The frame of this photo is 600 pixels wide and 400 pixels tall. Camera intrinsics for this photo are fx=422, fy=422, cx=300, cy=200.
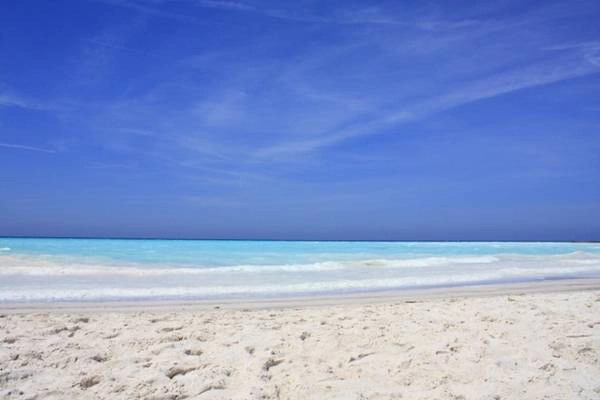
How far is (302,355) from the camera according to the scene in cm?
412

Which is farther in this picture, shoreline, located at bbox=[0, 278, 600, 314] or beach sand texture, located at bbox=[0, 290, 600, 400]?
shoreline, located at bbox=[0, 278, 600, 314]

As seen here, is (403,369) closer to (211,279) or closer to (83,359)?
(83,359)

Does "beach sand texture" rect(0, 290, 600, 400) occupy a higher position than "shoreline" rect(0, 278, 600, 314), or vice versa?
"beach sand texture" rect(0, 290, 600, 400)

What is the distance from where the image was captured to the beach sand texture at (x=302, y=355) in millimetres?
3260

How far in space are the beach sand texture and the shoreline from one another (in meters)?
0.62

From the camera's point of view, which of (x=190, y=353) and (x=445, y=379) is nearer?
(x=445, y=379)

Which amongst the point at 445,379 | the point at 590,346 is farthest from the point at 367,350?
the point at 590,346

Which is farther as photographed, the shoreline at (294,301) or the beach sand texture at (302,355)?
the shoreline at (294,301)

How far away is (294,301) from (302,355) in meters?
3.91

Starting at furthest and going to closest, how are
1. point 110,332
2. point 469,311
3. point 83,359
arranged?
1. point 469,311
2. point 110,332
3. point 83,359

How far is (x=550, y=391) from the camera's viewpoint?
3.19 meters

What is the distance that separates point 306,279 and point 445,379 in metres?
8.71

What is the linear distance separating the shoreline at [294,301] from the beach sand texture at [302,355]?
622 millimetres

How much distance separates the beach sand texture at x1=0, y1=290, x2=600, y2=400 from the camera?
3.26 m
